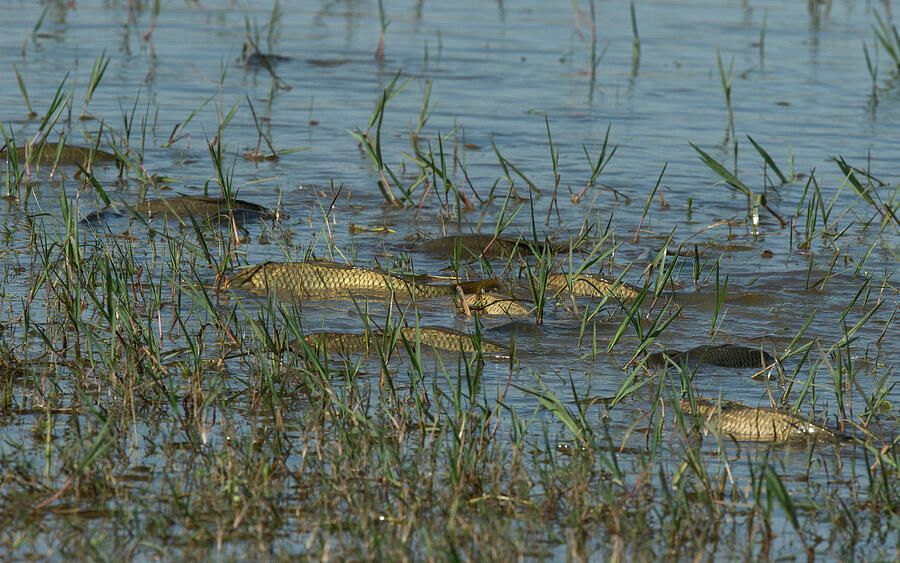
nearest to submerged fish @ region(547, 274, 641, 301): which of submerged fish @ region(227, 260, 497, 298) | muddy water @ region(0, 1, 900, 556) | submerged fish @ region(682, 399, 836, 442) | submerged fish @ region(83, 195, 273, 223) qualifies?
muddy water @ region(0, 1, 900, 556)

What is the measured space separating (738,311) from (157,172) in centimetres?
374

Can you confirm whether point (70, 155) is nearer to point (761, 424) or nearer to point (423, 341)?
point (423, 341)

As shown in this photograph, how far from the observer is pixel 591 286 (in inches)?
203

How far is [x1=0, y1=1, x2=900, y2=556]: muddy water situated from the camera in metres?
4.96

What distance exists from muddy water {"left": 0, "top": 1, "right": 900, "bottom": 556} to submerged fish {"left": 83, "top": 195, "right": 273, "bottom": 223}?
148mm

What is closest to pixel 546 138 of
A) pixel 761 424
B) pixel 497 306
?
pixel 497 306

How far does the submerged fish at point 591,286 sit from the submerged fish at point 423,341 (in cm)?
69

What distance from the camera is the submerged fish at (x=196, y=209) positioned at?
20.7 feet

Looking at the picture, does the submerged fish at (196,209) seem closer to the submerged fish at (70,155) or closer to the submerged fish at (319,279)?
the submerged fish at (70,155)

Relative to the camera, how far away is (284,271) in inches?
202

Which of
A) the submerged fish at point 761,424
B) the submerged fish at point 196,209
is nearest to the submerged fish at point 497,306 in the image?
the submerged fish at point 761,424

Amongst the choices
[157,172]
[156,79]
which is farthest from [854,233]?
[156,79]

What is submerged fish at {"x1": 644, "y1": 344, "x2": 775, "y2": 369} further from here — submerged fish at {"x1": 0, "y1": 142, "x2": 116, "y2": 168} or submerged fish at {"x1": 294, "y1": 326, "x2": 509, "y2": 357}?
submerged fish at {"x1": 0, "y1": 142, "x2": 116, "y2": 168}

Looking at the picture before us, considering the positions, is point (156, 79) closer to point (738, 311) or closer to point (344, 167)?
point (344, 167)
